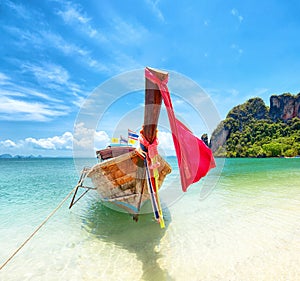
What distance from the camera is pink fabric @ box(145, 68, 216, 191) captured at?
116 inches

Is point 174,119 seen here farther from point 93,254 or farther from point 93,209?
point 93,209

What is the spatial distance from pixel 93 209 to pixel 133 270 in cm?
483

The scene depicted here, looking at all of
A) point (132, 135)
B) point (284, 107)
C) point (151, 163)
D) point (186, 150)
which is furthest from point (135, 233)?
point (284, 107)

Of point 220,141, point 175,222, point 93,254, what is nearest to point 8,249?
point 93,254

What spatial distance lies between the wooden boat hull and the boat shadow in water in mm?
615

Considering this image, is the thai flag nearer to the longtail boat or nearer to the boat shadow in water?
the longtail boat

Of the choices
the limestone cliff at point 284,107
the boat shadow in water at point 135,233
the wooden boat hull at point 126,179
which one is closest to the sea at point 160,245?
the boat shadow in water at point 135,233

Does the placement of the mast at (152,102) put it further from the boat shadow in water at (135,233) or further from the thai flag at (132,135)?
the thai flag at (132,135)

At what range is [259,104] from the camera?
96.5m

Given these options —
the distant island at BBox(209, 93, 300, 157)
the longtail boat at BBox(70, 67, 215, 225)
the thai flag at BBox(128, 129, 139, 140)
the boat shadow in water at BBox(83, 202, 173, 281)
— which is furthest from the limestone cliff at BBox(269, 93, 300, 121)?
the longtail boat at BBox(70, 67, 215, 225)

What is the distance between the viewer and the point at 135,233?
5.01 metres

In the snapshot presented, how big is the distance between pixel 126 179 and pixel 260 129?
9520 centimetres

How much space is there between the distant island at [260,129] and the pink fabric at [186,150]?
241 ft

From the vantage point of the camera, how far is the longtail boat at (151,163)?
9.86ft
